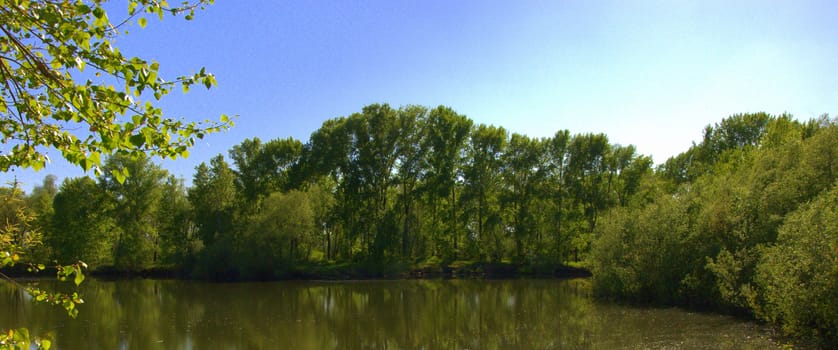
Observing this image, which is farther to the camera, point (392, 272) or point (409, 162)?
point (409, 162)

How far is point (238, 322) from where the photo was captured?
22.9 meters

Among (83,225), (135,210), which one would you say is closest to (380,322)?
(135,210)

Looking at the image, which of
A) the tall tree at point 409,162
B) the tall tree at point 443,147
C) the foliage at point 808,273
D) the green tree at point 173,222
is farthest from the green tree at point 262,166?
the foliage at point 808,273

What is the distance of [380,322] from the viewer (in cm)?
2284

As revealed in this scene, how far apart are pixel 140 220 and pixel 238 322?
3899cm

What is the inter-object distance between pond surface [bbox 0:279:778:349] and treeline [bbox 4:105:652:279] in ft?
57.9

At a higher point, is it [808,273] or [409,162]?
[409,162]

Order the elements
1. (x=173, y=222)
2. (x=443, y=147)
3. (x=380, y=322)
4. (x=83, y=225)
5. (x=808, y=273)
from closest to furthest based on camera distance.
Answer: (x=808, y=273)
(x=380, y=322)
(x=83, y=225)
(x=443, y=147)
(x=173, y=222)

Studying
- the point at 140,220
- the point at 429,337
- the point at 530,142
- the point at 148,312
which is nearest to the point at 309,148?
the point at 140,220

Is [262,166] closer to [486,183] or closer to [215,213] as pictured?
[215,213]

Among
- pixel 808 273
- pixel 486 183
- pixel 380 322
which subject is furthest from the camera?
Answer: pixel 486 183

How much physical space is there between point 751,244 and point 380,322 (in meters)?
15.6

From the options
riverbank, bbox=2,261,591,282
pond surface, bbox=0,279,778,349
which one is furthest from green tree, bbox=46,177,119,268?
pond surface, bbox=0,279,778,349

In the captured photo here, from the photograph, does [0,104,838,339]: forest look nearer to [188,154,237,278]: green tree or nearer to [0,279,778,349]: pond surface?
[188,154,237,278]: green tree
